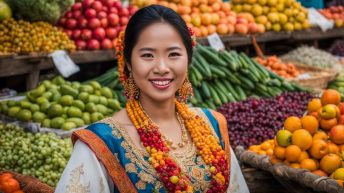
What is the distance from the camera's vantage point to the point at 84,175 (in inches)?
76.8

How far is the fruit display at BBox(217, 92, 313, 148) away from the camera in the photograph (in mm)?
4082

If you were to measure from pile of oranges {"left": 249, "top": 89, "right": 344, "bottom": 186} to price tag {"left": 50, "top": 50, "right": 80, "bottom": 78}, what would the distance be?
231 centimetres

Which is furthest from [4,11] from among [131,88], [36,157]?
[131,88]

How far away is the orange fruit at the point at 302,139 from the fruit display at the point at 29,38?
8.68 feet

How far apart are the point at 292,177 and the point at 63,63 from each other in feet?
8.68

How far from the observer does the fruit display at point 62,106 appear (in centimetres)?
405

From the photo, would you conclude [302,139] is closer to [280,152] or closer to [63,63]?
[280,152]

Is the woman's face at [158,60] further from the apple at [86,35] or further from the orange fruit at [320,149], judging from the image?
the apple at [86,35]

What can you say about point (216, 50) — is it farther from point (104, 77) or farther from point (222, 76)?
point (104, 77)

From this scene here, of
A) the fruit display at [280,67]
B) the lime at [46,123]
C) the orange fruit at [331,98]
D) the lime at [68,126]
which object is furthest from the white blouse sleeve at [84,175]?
the fruit display at [280,67]

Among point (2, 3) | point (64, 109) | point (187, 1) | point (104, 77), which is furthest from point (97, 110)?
point (187, 1)

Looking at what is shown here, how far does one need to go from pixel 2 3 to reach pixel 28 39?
53cm

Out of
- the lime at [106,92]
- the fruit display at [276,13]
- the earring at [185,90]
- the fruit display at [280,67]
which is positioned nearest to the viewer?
the earring at [185,90]

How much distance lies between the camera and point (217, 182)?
2.12m
